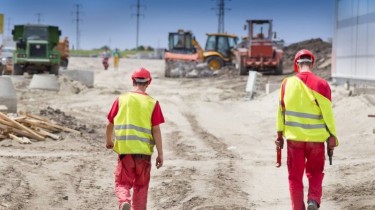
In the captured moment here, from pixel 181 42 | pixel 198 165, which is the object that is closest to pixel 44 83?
pixel 181 42

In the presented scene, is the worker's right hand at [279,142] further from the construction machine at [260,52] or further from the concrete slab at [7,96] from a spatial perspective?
the construction machine at [260,52]

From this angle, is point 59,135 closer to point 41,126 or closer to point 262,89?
point 41,126

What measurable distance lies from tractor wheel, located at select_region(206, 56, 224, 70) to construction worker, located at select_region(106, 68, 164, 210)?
4083 cm

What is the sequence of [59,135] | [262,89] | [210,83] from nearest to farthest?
[59,135], [262,89], [210,83]

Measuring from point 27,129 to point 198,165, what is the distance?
4.31 meters

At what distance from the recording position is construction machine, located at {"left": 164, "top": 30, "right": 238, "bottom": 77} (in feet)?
149

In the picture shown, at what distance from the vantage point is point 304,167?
25.8 ft

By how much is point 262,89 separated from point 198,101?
5.42 metres

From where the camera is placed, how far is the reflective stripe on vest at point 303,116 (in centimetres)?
779

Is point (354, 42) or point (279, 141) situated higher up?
point (354, 42)

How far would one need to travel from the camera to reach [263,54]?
4231 cm

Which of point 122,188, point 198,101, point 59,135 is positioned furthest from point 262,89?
point 122,188

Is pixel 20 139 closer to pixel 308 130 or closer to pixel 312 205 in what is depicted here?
pixel 308 130

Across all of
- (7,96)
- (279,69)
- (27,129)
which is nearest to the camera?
(27,129)
